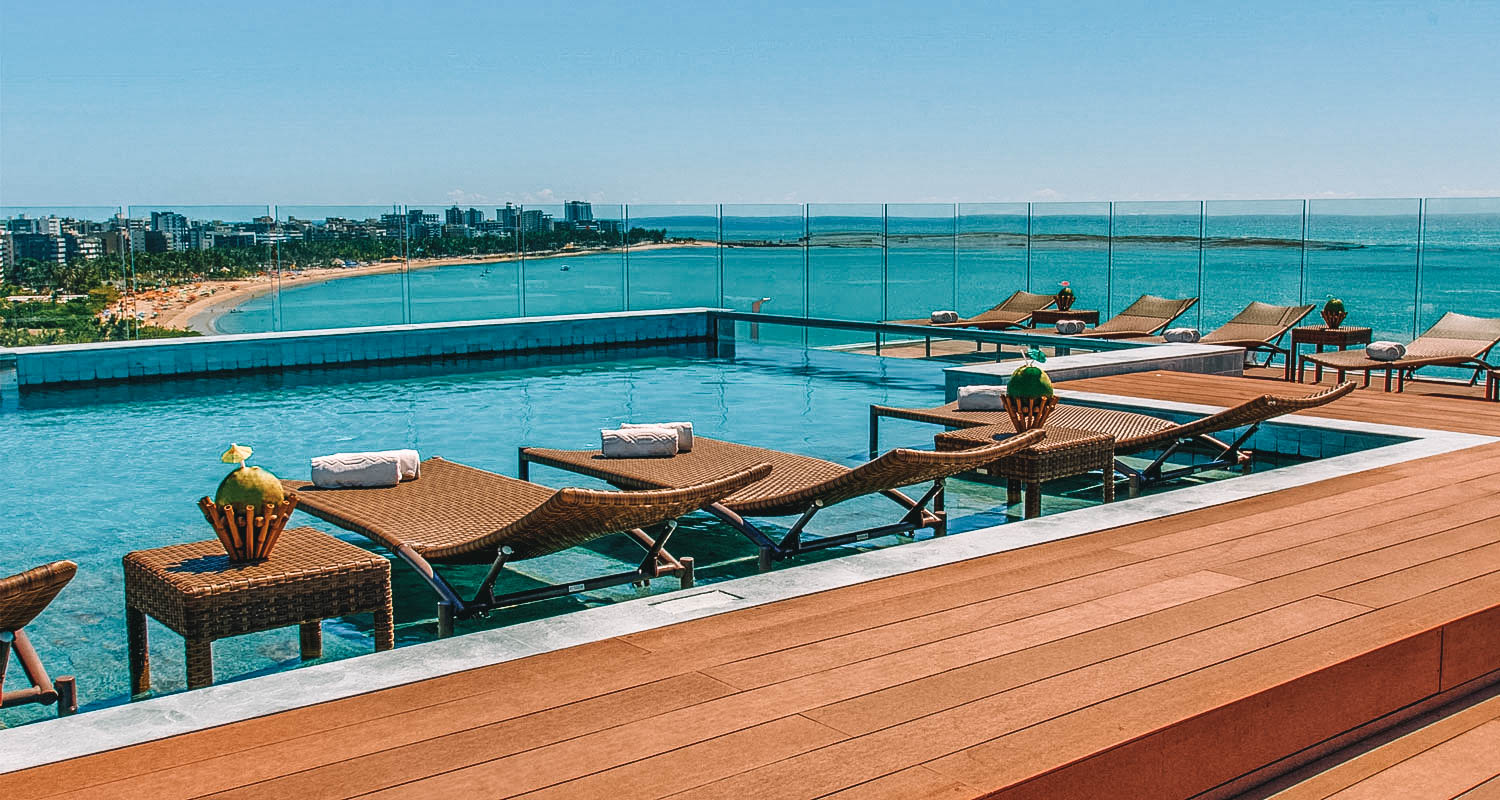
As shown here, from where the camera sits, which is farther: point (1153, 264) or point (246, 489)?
point (1153, 264)

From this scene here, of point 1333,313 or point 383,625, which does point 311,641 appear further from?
point 1333,313

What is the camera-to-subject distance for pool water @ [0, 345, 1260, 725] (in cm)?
466

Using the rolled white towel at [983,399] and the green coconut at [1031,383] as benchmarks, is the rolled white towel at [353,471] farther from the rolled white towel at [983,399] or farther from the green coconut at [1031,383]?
the rolled white towel at [983,399]

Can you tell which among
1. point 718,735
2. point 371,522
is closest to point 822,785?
point 718,735

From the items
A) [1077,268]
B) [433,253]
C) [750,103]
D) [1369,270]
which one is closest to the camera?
[433,253]

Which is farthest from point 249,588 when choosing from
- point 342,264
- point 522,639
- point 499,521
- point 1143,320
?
point 342,264

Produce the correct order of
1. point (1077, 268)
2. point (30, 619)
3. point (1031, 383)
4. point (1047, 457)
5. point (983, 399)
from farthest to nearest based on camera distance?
point (1077, 268)
point (983, 399)
point (1031, 383)
point (1047, 457)
point (30, 619)

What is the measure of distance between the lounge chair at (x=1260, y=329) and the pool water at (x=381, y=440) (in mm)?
2440

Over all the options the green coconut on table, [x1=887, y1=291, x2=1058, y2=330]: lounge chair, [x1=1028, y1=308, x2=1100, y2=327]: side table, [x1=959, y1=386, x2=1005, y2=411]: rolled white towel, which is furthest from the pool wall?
the green coconut on table

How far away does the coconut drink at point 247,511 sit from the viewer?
12.0ft

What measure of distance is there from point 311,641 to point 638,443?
1.99 metres

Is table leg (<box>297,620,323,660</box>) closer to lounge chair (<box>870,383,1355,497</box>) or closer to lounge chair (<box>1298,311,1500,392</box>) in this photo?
lounge chair (<box>870,383,1355,497</box>)

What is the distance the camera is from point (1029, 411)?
18.3 ft

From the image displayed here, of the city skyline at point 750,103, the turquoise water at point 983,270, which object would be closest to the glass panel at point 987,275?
the turquoise water at point 983,270
